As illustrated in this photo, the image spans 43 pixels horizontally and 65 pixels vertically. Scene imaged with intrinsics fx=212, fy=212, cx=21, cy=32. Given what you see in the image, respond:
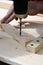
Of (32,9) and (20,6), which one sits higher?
(32,9)

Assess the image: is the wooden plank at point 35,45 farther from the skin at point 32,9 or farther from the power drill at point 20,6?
the skin at point 32,9

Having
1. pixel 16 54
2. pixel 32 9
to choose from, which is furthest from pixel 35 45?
pixel 32 9

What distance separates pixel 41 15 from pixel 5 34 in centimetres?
36

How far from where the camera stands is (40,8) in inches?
40.0

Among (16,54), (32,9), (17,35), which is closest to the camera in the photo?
(16,54)

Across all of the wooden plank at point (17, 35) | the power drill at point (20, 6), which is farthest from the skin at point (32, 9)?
the power drill at point (20, 6)

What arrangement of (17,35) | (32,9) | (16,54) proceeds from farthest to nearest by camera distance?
1. (32,9)
2. (17,35)
3. (16,54)

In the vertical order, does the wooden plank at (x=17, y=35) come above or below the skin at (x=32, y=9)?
below

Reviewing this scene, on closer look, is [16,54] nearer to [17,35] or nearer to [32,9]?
[17,35]

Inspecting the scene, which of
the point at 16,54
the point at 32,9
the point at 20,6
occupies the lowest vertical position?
the point at 16,54

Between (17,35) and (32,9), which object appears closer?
(17,35)

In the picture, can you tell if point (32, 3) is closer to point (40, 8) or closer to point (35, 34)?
point (40, 8)

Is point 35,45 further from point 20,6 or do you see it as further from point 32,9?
point 32,9

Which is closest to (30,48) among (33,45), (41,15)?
(33,45)
